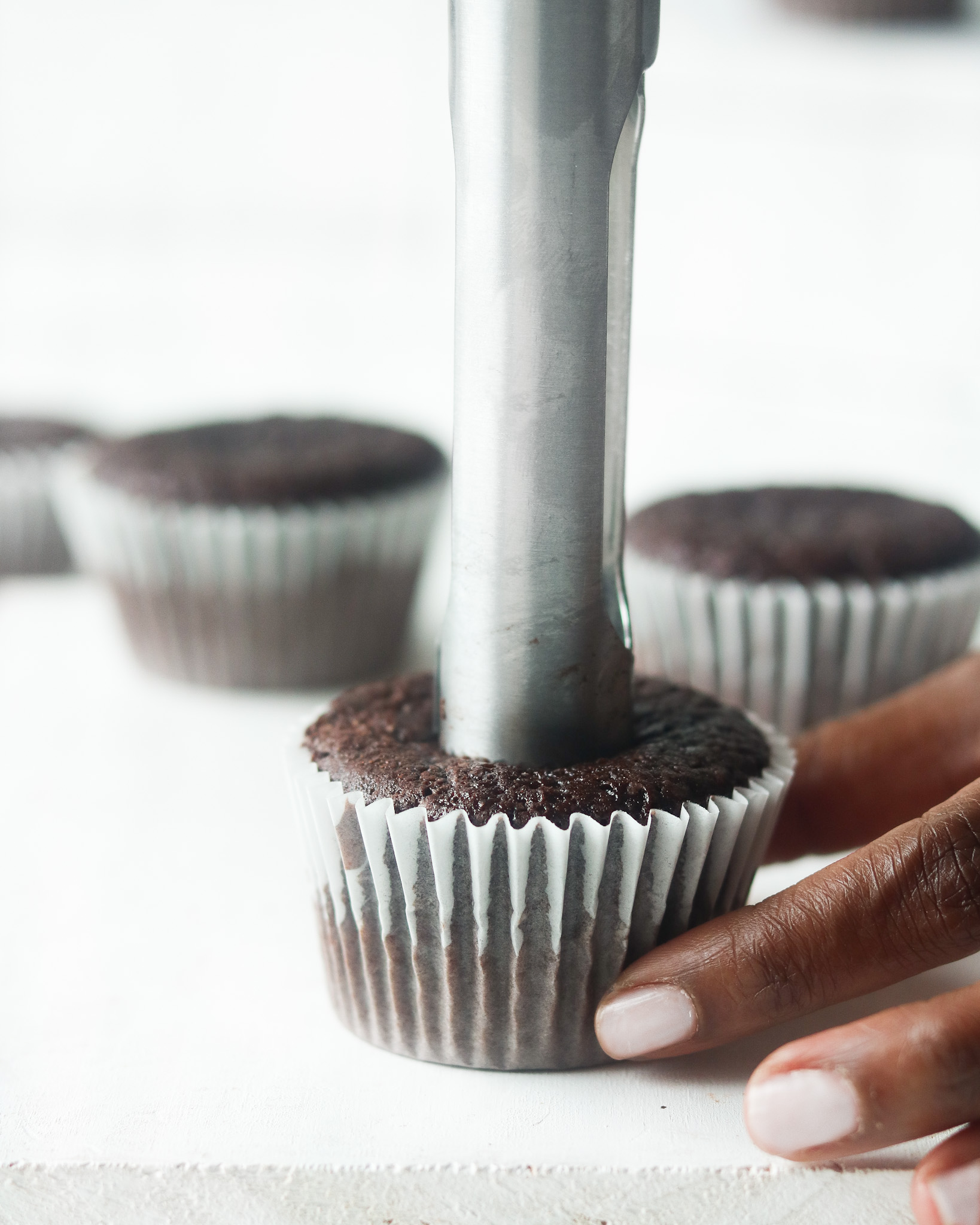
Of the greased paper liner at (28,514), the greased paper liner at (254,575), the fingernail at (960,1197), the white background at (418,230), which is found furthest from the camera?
the white background at (418,230)

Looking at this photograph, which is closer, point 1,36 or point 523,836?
point 523,836

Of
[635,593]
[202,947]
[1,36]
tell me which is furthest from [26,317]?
[202,947]

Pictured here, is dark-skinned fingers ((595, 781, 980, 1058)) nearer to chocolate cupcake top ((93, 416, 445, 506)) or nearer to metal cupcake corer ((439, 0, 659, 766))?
metal cupcake corer ((439, 0, 659, 766))

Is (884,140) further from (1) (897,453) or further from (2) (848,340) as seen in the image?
(1) (897,453)

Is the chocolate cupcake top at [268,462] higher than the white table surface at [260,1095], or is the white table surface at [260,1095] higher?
the chocolate cupcake top at [268,462]

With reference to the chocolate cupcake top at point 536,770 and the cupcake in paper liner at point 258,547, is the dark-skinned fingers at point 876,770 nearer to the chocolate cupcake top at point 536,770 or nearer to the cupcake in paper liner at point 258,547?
the chocolate cupcake top at point 536,770

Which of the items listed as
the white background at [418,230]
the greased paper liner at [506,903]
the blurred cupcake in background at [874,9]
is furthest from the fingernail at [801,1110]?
the blurred cupcake in background at [874,9]
